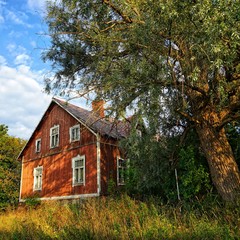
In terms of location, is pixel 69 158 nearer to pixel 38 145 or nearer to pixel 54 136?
pixel 54 136

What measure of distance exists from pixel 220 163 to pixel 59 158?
14.6 m

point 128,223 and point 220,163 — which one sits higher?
point 220,163

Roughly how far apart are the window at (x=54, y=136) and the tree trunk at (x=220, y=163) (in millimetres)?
14605

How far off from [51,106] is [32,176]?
239 inches

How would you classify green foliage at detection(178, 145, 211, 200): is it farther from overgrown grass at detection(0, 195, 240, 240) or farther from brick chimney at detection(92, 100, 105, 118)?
brick chimney at detection(92, 100, 105, 118)

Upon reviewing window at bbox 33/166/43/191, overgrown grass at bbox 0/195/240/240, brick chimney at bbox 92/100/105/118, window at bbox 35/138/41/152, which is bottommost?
overgrown grass at bbox 0/195/240/240

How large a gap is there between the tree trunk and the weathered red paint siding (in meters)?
10.1

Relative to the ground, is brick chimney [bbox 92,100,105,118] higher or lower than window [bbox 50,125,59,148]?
lower

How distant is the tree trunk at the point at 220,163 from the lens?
8.55 meters

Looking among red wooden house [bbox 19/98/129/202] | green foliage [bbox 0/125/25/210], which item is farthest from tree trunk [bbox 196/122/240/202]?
→ green foliage [bbox 0/125/25/210]

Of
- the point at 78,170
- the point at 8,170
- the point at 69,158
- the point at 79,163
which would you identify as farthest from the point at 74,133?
the point at 8,170

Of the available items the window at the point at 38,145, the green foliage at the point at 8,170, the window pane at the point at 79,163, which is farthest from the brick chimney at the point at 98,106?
the green foliage at the point at 8,170

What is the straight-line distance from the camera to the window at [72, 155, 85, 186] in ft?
62.4

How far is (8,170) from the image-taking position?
29.5 metres
